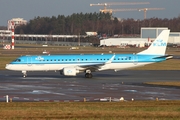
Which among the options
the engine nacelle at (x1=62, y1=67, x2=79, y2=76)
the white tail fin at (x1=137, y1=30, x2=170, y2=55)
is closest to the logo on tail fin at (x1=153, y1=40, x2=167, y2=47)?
the white tail fin at (x1=137, y1=30, x2=170, y2=55)

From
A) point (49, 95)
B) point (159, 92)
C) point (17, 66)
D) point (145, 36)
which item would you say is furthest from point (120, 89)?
point (145, 36)

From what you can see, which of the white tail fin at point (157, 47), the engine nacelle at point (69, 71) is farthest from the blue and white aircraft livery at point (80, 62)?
the white tail fin at point (157, 47)

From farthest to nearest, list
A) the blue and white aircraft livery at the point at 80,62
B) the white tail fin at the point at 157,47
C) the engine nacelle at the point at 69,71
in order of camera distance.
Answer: the white tail fin at the point at 157,47 → the blue and white aircraft livery at the point at 80,62 → the engine nacelle at the point at 69,71

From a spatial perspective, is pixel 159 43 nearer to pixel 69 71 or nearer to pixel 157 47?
pixel 157 47

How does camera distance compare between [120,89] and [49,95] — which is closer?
[49,95]

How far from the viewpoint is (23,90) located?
39.8 meters

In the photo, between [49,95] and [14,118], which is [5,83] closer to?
[49,95]

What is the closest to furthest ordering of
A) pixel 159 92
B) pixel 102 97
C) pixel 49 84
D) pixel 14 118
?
pixel 14 118 < pixel 102 97 < pixel 159 92 < pixel 49 84

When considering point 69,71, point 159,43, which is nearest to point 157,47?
point 159,43

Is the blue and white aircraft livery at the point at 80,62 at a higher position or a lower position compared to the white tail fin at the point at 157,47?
lower

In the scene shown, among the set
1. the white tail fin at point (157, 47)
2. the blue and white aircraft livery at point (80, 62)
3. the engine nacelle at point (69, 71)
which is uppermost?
the white tail fin at point (157, 47)

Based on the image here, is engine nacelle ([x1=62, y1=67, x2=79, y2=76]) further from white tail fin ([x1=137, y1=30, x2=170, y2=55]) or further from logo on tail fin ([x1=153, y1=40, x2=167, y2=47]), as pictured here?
logo on tail fin ([x1=153, y1=40, x2=167, y2=47])

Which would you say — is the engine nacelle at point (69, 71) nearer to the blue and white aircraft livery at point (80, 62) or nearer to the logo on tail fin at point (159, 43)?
the blue and white aircraft livery at point (80, 62)

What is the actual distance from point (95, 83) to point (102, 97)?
11.3 meters
